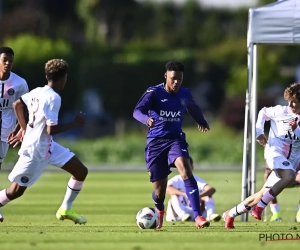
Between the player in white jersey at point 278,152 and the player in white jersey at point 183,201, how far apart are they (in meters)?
2.21

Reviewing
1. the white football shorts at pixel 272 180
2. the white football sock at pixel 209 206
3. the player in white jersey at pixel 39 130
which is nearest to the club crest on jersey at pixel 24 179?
the player in white jersey at pixel 39 130

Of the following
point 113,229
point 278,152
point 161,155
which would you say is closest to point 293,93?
point 278,152

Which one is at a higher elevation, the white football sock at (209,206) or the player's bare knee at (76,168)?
the player's bare knee at (76,168)

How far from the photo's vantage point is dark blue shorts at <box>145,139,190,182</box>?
12359 mm

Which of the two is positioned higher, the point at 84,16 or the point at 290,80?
the point at 84,16

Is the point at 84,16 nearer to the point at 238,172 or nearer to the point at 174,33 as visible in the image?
the point at 174,33

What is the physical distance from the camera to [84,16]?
3484 inches

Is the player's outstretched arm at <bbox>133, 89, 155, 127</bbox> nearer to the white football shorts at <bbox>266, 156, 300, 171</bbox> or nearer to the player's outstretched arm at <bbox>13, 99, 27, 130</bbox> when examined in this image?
the player's outstretched arm at <bbox>13, 99, 27, 130</bbox>

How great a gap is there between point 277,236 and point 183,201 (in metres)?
4.44

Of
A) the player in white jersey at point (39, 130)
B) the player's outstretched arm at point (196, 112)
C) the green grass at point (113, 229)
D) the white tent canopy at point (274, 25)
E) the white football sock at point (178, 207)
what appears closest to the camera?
the green grass at point (113, 229)

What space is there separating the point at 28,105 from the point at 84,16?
77.4 m

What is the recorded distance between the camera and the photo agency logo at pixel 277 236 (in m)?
10.5

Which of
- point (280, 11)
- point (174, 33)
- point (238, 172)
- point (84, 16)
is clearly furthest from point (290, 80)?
point (280, 11)

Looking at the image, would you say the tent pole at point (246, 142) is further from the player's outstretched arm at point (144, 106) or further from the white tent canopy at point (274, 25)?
the player's outstretched arm at point (144, 106)
